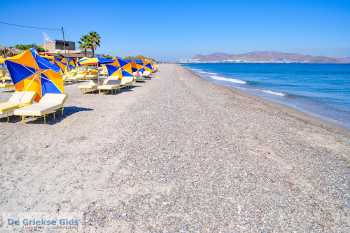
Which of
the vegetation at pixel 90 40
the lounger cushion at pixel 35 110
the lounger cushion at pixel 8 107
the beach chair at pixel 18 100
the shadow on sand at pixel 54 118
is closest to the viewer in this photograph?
the lounger cushion at pixel 35 110

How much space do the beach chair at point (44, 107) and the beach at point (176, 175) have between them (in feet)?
1.17

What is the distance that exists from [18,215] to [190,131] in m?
4.59

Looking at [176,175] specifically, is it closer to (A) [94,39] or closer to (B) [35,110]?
(B) [35,110]

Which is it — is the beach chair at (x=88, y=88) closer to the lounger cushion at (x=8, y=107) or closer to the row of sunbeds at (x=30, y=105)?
the row of sunbeds at (x=30, y=105)

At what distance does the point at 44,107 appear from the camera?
7609mm

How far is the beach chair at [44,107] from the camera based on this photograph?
714 cm

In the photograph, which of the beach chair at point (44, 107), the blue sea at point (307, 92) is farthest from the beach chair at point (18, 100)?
the blue sea at point (307, 92)

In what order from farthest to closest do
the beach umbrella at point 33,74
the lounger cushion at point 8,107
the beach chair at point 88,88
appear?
the beach chair at point 88,88, the beach umbrella at point 33,74, the lounger cushion at point 8,107

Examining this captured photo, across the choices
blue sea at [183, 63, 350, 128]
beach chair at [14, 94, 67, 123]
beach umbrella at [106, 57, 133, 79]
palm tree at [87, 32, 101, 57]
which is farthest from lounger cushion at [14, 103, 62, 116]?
palm tree at [87, 32, 101, 57]

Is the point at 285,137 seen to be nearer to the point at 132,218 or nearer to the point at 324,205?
the point at 324,205

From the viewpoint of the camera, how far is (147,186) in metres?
4.02

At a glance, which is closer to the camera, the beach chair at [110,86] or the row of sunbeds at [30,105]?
the row of sunbeds at [30,105]

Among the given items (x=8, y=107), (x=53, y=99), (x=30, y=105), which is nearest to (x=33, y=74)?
(x=53, y=99)

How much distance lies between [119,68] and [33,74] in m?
8.39
